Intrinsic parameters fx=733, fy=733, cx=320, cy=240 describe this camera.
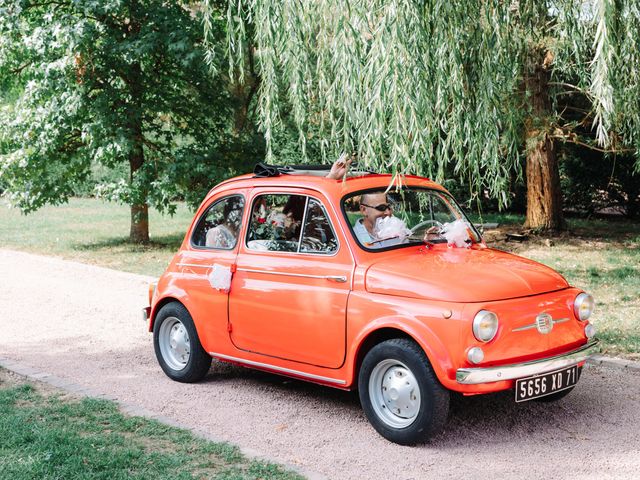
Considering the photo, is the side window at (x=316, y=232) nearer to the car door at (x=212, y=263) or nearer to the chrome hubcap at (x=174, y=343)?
the car door at (x=212, y=263)

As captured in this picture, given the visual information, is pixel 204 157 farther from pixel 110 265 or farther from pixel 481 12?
pixel 481 12

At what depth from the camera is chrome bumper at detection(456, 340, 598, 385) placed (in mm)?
4586

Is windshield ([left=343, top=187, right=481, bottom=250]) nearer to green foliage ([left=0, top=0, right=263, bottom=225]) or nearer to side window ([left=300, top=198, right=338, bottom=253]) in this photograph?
side window ([left=300, top=198, right=338, bottom=253])

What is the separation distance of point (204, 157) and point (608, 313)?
938 cm

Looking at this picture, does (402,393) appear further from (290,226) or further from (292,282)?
(290,226)

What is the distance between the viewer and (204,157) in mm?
15508

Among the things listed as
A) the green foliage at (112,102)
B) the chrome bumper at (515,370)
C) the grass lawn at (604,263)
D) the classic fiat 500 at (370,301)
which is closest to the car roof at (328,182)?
the classic fiat 500 at (370,301)

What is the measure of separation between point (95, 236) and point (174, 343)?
13.5 metres

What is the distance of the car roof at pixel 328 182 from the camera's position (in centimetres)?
567

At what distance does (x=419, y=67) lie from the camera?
535 centimetres

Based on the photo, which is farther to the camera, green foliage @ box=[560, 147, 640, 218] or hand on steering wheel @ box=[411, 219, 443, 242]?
green foliage @ box=[560, 147, 640, 218]

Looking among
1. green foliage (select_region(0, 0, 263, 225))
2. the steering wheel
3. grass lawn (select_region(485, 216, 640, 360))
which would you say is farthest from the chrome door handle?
green foliage (select_region(0, 0, 263, 225))

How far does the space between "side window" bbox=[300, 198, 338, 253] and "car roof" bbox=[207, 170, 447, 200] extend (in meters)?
0.15

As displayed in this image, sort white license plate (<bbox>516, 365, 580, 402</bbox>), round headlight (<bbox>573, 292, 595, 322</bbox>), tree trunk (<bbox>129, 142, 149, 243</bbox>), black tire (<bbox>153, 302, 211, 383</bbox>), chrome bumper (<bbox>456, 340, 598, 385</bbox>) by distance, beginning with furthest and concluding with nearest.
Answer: tree trunk (<bbox>129, 142, 149, 243</bbox>)
black tire (<bbox>153, 302, 211, 383</bbox>)
round headlight (<bbox>573, 292, 595, 322</bbox>)
white license plate (<bbox>516, 365, 580, 402</bbox>)
chrome bumper (<bbox>456, 340, 598, 385</bbox>)
